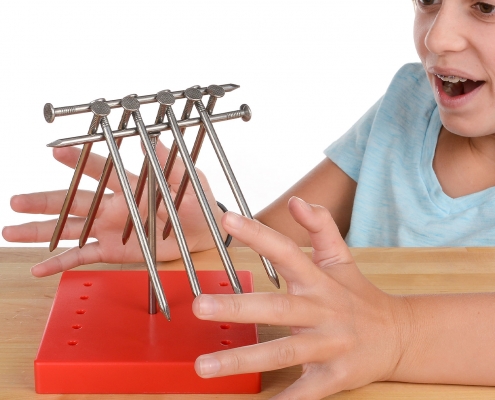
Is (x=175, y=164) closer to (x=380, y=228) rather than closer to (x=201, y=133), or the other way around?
(x=201, y=133)

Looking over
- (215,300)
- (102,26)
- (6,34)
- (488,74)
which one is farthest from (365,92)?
(215,300)

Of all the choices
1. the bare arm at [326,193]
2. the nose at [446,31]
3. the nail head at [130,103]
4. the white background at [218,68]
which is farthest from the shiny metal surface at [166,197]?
the white background at [218,68]

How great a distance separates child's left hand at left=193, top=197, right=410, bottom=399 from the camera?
1.90ft

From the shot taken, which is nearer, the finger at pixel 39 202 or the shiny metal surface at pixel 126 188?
the shiny metal surface at pixel 126 188

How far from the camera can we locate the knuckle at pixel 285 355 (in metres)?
0.60

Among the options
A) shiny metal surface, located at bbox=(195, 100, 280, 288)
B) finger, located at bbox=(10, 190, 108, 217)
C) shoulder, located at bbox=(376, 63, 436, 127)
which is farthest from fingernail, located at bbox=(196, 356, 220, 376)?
shoulder, located at bbox=(376, 63, 436, 127)

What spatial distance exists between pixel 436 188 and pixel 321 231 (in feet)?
1.89

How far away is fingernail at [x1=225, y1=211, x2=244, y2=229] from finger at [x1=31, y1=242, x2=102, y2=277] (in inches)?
11.2

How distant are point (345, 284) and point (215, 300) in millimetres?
135

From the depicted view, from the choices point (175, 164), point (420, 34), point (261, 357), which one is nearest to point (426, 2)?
A: point (420, 34)

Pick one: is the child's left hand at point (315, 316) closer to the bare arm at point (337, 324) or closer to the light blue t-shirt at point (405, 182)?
the bare arm at point (337, 324)

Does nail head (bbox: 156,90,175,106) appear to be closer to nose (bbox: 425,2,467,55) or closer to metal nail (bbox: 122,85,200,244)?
metal nail (bbox: 122,85,200,244)

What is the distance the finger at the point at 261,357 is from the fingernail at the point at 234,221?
0.29ft

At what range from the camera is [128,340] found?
0.66 metres
